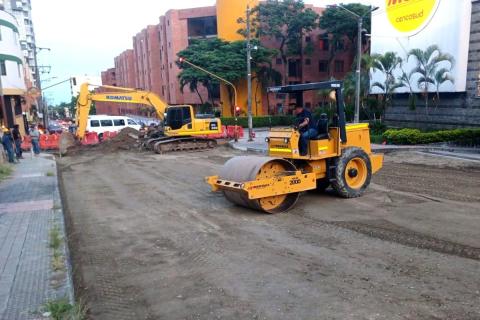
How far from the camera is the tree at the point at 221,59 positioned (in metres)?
41.0

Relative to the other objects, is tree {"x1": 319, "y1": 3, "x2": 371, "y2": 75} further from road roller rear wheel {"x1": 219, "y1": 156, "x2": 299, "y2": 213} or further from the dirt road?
road roller rear wheel {"x1": 219, "y1": 156, "x2": 299, "y2": 213}

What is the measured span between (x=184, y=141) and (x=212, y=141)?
5.89 feet

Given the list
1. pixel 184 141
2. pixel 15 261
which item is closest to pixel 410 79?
pixel 184 141

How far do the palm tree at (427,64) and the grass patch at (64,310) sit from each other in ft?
70.2

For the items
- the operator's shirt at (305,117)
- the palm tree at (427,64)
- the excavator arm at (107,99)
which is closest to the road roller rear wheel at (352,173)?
the operator's shirt at (305,117)

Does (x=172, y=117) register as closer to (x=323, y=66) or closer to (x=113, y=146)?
(x=113, y=146)

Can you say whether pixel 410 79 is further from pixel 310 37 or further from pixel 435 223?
pixel 310 37

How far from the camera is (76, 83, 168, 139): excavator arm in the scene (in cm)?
2205

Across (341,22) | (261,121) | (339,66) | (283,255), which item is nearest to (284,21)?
(341,22)

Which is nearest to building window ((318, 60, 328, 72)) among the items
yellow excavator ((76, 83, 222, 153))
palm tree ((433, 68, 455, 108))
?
palm tree ((433, 68, 455, 108))

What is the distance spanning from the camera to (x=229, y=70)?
136ft

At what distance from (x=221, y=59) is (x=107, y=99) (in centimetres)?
2053

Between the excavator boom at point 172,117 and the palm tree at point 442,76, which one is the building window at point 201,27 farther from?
the palm tree at point 442,76

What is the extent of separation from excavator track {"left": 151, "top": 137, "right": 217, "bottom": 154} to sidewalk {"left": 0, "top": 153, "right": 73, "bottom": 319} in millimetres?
9427
